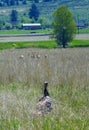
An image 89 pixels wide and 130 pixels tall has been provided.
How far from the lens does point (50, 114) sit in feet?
24.3

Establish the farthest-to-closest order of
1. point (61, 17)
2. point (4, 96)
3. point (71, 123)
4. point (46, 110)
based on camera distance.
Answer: point (61, 17), point (4, 96), point (46, 110), point (71, 123)

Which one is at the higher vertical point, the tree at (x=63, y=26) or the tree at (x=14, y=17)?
the tree at (x=63, y=26)

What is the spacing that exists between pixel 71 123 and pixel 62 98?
2644 millimetres

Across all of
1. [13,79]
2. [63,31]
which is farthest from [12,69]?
[63,31]

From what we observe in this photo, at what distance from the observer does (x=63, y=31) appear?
53.4 meters


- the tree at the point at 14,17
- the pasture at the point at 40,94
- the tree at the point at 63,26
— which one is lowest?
the tree at the point at 14,17

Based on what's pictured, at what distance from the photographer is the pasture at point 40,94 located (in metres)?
6.90

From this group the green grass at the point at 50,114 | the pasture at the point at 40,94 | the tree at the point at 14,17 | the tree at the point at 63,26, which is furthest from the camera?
the tree at the point at 14,17

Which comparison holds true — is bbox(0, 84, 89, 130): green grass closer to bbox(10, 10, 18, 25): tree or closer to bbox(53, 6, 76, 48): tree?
bbox(53, 6, 76, 48): tree

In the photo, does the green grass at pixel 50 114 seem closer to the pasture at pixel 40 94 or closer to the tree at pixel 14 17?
the pasture at pixel 40 94

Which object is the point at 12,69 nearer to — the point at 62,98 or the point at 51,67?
the point at 51,67

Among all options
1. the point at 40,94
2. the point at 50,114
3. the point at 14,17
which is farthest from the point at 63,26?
the point at 14,17

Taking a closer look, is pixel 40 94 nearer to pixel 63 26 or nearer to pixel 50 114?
pixel 50 114

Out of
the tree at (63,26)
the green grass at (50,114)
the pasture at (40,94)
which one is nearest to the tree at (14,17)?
the tree at (63,26)
